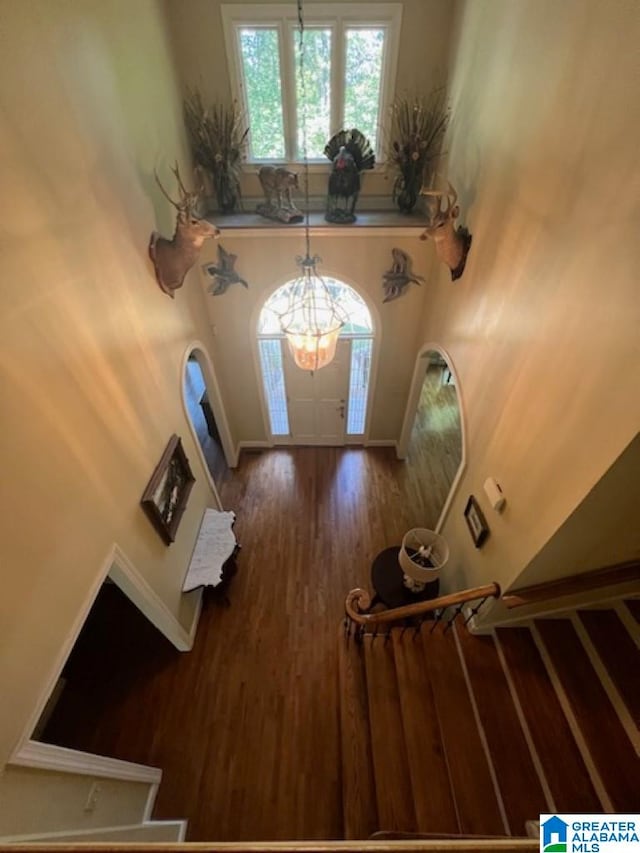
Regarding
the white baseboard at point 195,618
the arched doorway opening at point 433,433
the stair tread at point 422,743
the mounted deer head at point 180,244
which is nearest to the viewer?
the stair tread at point 422,743

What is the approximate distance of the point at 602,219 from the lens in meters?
1.67

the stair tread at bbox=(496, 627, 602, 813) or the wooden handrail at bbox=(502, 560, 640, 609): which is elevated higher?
the wooden handrail at bbox=(502, 560, 640, 609)

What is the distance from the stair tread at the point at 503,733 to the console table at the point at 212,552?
241 cm

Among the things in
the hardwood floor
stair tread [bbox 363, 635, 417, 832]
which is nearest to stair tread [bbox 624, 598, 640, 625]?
stair tread [bbox 363, 635, 417, 832]

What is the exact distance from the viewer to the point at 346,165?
3.78 meters

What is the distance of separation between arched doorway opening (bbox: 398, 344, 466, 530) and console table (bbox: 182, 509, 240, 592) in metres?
2.69

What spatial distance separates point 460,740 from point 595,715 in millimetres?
894

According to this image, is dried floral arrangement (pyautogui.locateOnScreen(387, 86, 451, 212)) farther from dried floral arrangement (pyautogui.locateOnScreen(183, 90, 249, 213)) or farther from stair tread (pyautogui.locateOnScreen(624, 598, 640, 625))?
stair tread (pyautogui.locateOnScreen(624, 598, 640, 625))

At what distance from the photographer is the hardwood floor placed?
298 cm

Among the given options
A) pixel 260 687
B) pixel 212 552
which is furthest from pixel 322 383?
pixel 260 687

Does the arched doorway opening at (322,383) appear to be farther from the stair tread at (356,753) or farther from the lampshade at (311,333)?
the stair tread at (356,753)

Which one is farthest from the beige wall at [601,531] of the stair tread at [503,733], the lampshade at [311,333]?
the lampshade at [311,333]

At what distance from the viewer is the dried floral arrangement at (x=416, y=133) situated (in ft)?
12.5

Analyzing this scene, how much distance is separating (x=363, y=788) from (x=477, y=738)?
0.93 meters
